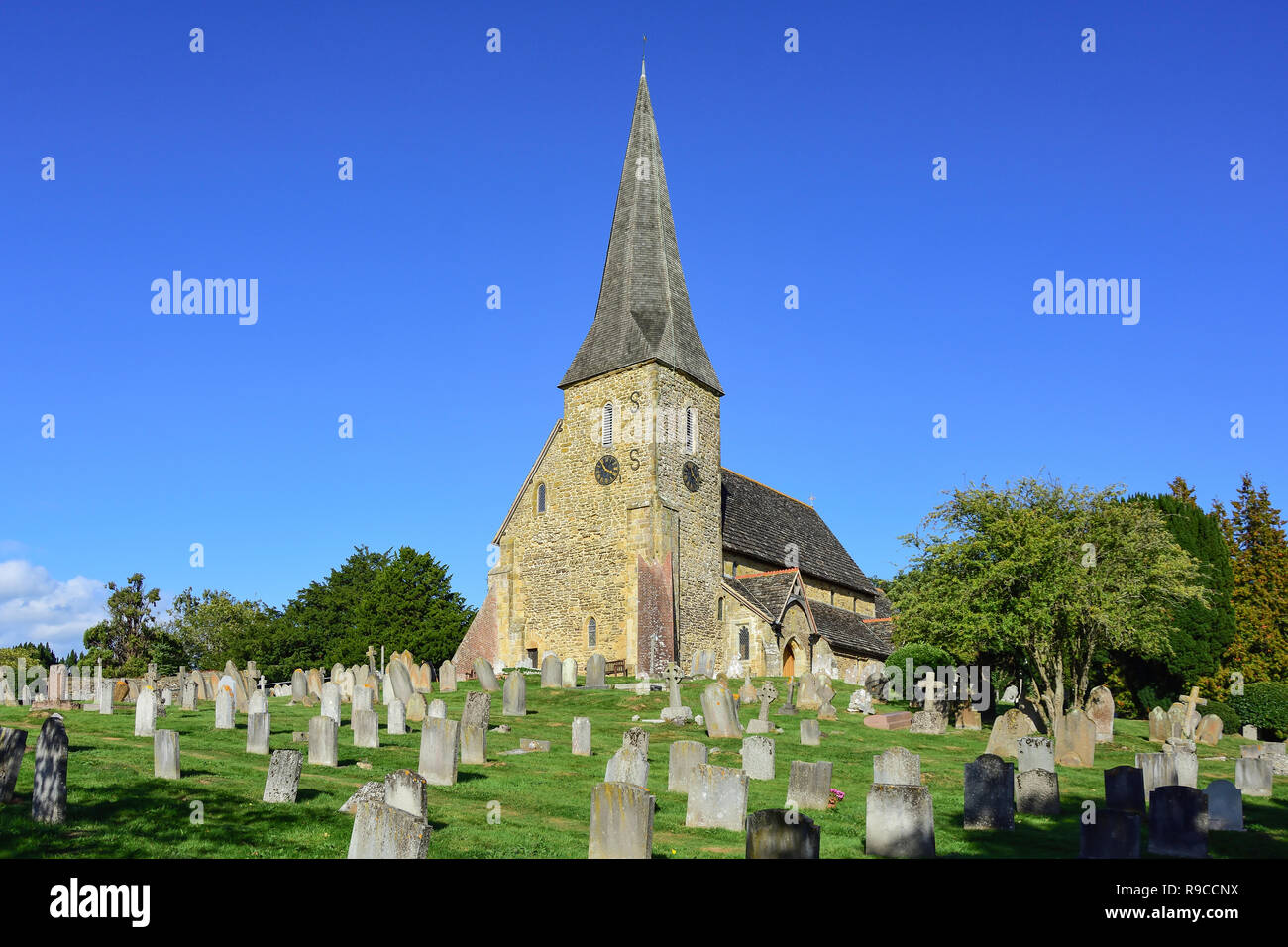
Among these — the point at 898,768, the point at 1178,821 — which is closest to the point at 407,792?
the point at 898,768

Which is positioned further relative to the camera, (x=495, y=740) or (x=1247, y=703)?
(x=1247, y=703)

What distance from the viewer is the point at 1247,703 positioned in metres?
32.5

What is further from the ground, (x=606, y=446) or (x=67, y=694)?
(x=606, y=446)

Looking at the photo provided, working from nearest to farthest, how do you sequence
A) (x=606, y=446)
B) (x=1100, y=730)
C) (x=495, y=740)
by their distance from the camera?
(x=495, y=740) → (x=1100, y=730) → (x=606, y=446)

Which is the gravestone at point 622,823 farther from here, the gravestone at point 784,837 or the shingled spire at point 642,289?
the shingled spire at point 642,289

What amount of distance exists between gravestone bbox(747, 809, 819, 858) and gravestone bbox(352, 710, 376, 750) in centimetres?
1009

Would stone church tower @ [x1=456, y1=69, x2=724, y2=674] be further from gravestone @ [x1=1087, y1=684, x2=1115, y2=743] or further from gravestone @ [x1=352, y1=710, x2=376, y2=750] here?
gravestone @ [x1=352, y1=710, x2=376, y2=750]

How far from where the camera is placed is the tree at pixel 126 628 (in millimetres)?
57344

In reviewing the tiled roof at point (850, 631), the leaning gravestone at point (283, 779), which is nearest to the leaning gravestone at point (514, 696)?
the leaning gravestone at point (283, 779)

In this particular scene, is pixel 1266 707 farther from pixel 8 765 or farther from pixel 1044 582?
pixel 8 765
